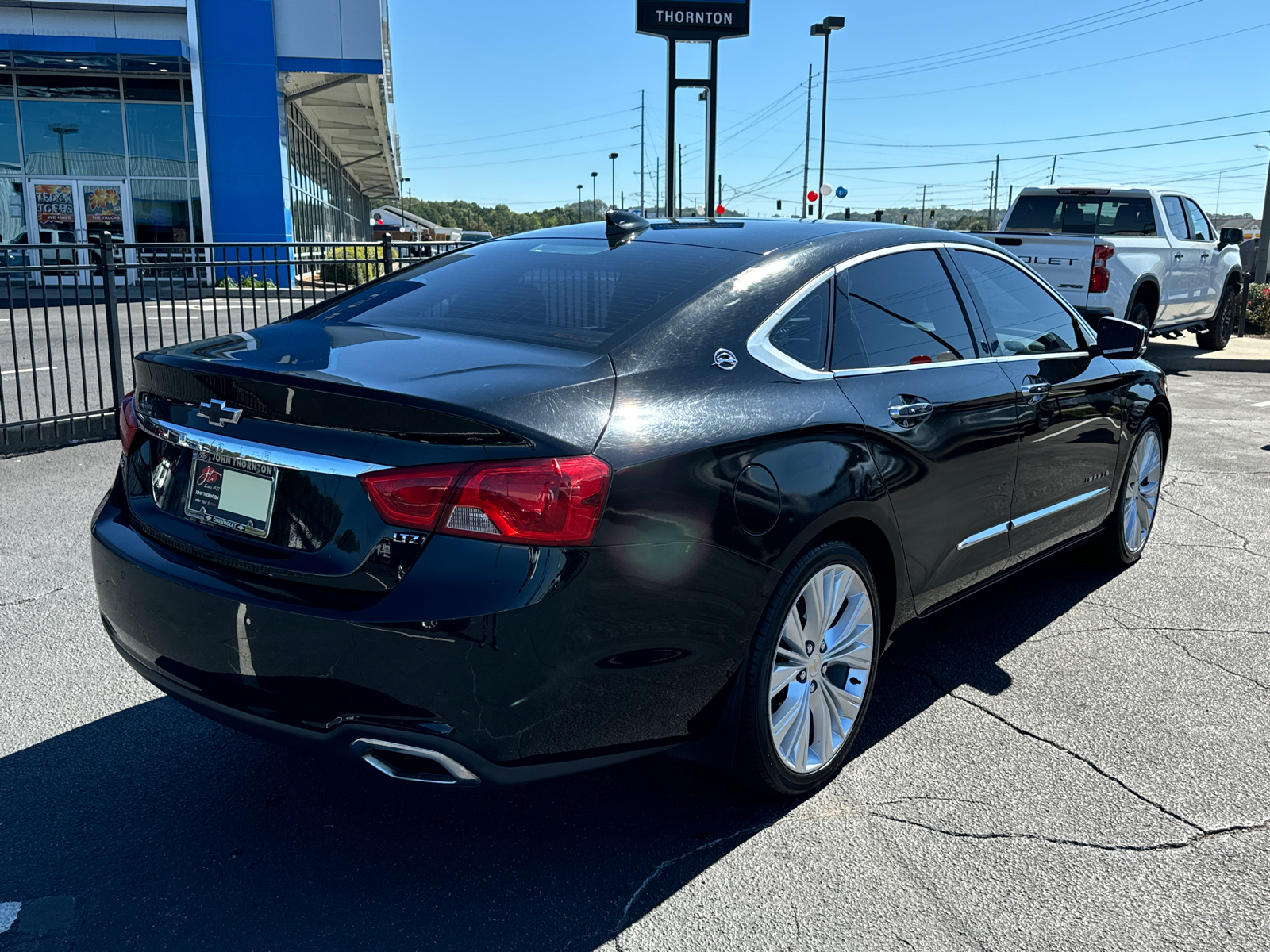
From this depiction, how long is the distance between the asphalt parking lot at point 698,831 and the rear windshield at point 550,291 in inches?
52.3

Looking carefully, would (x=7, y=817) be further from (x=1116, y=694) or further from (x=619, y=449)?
(x=1116, y=694)

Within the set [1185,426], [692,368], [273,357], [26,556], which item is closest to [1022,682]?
[692,368]

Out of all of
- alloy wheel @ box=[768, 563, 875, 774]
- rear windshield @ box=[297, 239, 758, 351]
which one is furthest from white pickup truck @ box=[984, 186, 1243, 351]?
alloy wheel @ box=[768, 563, 875, 774]

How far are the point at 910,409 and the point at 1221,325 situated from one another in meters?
15.0

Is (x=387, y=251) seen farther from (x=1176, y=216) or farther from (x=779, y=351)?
(x=1176, y=216)

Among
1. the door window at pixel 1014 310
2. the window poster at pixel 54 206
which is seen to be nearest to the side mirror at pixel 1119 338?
the door window at pixel 1014 310

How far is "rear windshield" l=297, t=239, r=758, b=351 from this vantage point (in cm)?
298

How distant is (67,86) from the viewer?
2631 centimetres

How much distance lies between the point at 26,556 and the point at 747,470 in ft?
13.8

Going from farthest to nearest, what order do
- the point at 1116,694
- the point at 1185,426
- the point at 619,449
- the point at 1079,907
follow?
the point at 1185,426 → the point at 1116,694 → the point at 1079,907 → the point at 619,449

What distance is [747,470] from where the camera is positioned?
271cm

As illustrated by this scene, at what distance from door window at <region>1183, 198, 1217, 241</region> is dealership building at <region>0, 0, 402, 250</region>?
1952 cm

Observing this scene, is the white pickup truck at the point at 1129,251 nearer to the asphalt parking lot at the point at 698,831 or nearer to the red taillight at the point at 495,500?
the asphalt parking lot at the point at 698,831

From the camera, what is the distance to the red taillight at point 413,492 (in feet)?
7.58
